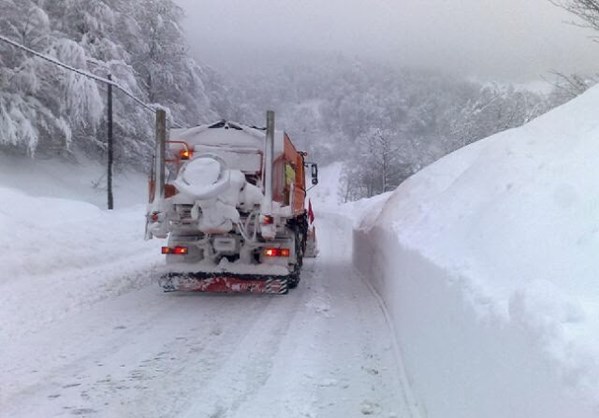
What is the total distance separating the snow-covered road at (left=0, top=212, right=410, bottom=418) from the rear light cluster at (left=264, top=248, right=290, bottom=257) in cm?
91

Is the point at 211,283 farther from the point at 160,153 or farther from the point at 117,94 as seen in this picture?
the point at 117,94

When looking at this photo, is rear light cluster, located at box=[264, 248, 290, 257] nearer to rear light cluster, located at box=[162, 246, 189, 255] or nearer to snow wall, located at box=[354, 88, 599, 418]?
rear light cluster, located at box=[162, 246, 189, 255]

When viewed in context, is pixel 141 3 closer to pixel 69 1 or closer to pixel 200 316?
pixel 69 1

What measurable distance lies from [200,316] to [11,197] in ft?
29.7

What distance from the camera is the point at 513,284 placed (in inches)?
134

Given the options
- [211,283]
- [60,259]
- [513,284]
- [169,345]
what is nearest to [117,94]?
[60,259]

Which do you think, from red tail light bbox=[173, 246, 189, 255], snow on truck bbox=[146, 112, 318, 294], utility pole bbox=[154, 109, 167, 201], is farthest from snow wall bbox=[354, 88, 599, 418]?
utility pole bbox=[154, 109, 167, 201]

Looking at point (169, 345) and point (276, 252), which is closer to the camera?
point (169, 345)

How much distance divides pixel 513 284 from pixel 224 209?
5981 mm

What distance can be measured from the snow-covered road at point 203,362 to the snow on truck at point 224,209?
1.97 ft

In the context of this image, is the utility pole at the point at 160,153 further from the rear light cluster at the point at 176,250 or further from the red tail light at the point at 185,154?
the rear light cluster at the point at 176,250

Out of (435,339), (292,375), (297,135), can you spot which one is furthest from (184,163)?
(297,135)

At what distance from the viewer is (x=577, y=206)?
3.99 metres

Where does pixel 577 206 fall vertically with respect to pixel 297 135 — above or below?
below
